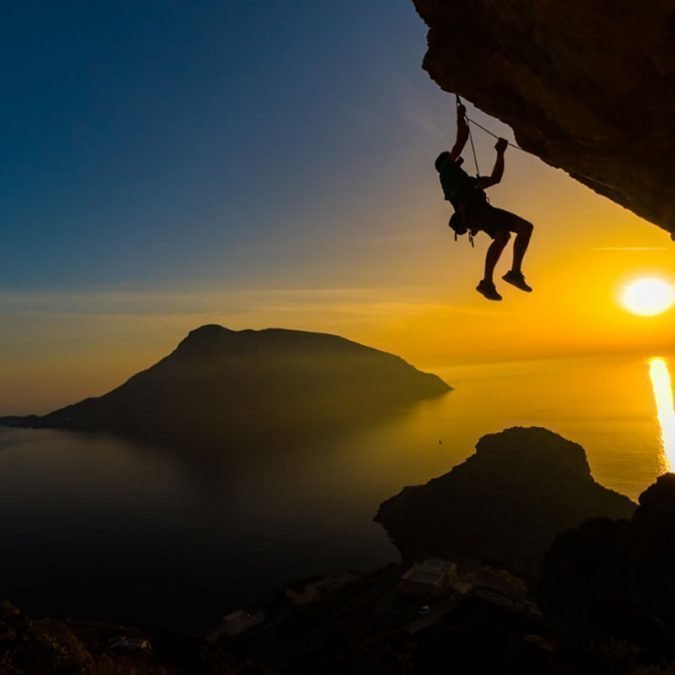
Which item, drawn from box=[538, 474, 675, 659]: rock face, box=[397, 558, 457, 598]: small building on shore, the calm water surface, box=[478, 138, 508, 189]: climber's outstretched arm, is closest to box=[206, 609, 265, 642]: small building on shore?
the calm water surface

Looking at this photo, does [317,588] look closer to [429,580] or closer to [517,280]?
[429,580]

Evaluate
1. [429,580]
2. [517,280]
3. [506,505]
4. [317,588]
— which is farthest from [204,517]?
[517,280]

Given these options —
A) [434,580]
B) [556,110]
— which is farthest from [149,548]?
[556,110]

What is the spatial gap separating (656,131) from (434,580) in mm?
54059

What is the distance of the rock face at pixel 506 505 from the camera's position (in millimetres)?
76250

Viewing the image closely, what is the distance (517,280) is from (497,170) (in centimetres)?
218

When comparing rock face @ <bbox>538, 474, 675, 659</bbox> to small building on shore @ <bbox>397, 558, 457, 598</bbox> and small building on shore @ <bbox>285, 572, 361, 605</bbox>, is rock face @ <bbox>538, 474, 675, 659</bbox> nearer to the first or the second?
small building on shore @ <bbox>397, 558, 457, 598</bbox>

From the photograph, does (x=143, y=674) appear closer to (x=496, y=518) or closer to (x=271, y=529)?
(x=496, y=518)

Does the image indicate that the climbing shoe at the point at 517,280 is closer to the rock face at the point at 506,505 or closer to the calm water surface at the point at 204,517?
the calm water surface at the point at 204,517

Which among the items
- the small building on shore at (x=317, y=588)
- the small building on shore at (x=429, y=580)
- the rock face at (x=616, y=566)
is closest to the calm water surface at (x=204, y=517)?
the small building on shore at (x=317, y=588)

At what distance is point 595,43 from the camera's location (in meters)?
6.73

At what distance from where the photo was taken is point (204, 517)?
361 feet

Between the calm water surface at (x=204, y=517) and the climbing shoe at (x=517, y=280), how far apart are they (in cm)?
6848

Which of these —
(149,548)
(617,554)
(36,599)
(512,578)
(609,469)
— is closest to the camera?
(617,554)
